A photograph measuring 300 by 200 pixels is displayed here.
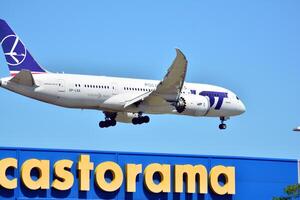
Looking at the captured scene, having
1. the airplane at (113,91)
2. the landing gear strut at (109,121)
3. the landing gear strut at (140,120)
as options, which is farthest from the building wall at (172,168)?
the landing gear strut at (109,121)

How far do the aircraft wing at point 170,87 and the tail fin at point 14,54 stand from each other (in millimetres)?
8260

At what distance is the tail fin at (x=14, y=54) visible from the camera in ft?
244

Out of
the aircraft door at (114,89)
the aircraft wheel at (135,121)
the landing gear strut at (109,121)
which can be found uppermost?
the aircraft door at (114,89)

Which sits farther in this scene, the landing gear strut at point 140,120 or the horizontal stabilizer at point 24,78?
the landing gear strut at point 140,120

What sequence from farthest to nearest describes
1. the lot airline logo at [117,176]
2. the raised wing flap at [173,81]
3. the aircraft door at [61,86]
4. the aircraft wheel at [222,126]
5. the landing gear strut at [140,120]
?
the aircraft wheel at [222,126]
the landing gear strut at [140,120]
the raised wing flap at [173,81]
the aircraft door at [61,86]
the lot airline logo at [117,176]

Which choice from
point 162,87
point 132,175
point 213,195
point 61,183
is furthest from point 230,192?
point 162,87

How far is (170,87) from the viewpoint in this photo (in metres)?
75.8

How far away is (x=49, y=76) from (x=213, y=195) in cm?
2050

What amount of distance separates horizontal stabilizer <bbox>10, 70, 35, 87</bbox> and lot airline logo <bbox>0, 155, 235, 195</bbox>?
17.6 meters

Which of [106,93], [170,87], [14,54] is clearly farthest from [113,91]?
[14,54]

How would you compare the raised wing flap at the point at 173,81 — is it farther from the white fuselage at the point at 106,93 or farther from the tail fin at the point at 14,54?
the tail fin at the point at 14,54

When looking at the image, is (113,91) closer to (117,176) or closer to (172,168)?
(172,168)

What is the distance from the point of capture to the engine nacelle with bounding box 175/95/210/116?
249 feet

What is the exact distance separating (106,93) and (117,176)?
2136 centimetres
